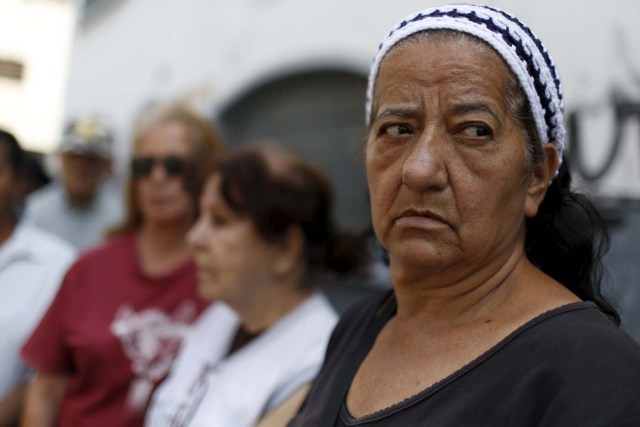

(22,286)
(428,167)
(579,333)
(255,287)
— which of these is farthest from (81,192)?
(579,333)

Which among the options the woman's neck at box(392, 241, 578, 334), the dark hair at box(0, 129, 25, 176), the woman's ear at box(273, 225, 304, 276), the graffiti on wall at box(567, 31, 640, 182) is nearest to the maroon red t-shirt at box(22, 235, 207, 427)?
the woman's ear at box(273, 225, 304, 276)

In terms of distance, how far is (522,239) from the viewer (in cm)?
141

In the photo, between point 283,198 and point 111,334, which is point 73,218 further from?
point 283,198

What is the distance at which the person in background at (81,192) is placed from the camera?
4.44 m

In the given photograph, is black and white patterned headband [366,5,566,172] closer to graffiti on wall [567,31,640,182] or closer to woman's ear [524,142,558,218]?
woman's ear [524,142,558,218]

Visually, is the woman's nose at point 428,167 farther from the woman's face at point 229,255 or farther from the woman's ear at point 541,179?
the woman's face at point 229,255

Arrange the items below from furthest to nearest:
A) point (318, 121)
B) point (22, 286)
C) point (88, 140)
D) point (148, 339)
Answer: point (318, 121), point (88, 140), point (22, 286), point (148, 339)

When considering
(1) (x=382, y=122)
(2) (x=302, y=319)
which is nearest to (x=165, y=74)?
(2) (x=302, y=319)

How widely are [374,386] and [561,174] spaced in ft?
1.85

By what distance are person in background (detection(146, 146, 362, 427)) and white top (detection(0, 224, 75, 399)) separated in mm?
753

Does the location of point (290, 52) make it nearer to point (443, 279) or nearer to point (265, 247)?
point (265, 247)

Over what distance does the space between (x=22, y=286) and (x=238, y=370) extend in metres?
1.22

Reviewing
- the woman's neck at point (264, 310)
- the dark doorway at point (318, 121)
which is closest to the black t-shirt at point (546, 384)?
A: the woman's neck at point (264, 310)

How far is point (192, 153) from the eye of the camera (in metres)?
2.82
